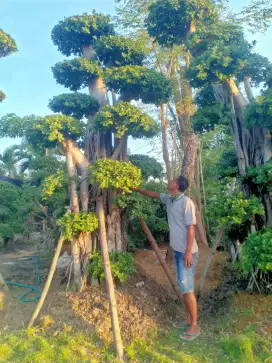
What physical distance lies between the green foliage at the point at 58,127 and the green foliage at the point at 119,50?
1.81 meters

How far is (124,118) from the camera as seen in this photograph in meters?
5.75

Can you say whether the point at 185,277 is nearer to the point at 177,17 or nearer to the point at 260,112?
the point at 260,112

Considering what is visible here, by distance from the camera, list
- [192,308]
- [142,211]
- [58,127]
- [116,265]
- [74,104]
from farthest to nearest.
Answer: [74,104] → [142,211] → [58,127] → [116,265] → [192,308]

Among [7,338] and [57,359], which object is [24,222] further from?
[57,359]

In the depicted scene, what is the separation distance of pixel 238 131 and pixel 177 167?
6652 millimetres

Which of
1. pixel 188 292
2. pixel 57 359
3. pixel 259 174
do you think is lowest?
pixel 57 359

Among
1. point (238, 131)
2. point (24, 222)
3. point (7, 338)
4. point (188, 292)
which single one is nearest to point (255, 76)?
point (238, 131)

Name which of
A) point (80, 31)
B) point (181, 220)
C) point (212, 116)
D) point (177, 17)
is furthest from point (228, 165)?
point (80, 31)

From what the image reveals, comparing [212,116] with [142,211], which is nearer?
[212,116]

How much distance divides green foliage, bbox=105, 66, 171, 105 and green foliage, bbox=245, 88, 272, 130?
1.88m

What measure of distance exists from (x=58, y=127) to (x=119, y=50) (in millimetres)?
2239

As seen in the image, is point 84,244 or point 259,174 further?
point 84,244

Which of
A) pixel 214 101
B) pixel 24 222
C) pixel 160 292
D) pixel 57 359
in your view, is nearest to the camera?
Result: pixel 57 359

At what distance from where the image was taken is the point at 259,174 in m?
5.04
